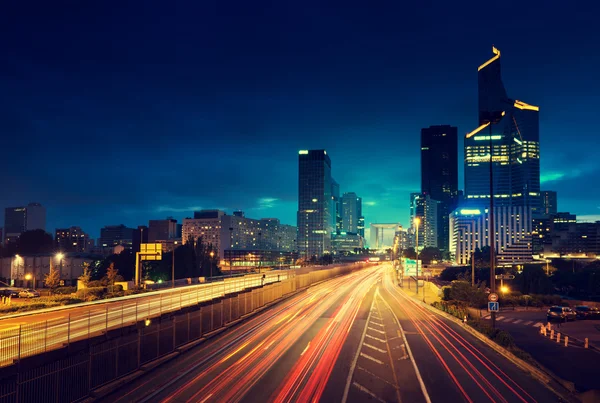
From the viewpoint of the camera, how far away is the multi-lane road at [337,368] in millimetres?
19203

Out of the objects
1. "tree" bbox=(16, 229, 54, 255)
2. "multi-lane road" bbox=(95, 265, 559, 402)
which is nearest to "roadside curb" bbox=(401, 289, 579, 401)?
"multi-lane road" bbox=(95, 265, 559, 402)

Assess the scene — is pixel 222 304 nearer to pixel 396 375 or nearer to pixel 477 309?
pixel 396 375

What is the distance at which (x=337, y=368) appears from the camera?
23.5 metres

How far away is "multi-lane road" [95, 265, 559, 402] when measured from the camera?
19203mm

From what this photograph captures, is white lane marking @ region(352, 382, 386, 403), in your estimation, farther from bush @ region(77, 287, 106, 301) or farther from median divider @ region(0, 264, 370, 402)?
bush @ region(77, 287, 106, 301)

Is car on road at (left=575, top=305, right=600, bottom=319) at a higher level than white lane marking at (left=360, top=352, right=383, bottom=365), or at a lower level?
lower

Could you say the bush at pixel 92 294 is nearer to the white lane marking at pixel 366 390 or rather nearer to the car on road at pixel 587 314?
the white lane marking at pixel 366 390

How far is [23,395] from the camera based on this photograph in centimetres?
1538

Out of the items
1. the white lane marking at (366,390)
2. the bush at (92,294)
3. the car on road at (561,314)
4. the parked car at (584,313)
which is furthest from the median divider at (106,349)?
the parked car at (584,313)

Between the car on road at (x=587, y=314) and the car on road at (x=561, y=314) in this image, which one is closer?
the car on road at (x=561, y=314)

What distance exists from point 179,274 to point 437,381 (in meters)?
77.1

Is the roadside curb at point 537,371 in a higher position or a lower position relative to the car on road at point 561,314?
higher

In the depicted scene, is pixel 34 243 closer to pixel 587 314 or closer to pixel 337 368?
pixel 337 368

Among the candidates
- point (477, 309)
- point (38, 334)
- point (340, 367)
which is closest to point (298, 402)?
point (340, 367)
